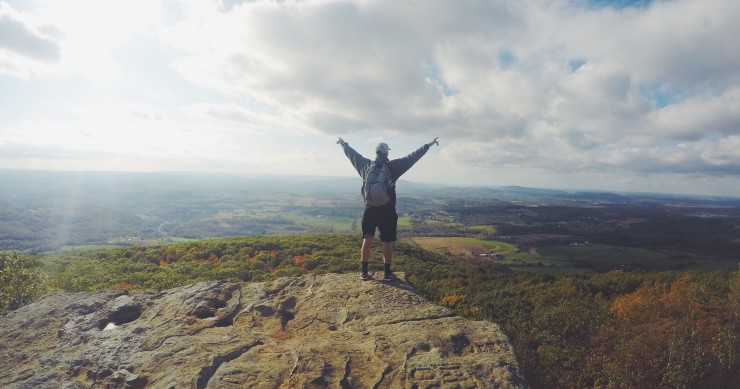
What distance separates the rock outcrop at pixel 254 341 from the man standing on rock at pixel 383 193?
3.44ft

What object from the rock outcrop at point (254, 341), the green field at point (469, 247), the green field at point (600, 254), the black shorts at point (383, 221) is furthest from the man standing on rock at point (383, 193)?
the green field at point (600, 254)

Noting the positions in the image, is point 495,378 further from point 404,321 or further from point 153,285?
point 153,285

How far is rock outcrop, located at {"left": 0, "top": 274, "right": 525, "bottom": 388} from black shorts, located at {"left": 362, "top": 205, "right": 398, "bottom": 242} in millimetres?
1108

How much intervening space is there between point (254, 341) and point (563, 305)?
10799 millimetres

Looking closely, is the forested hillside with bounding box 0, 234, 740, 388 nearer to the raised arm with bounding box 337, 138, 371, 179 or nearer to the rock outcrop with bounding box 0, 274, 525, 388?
the rock outcrop with bounding box 0, 274, 525, 388

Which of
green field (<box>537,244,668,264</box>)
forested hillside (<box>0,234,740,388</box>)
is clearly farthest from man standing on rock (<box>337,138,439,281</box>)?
green field (<box>537,244,668,264</box>)

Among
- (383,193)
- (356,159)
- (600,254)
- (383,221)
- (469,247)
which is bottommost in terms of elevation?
(469,247)

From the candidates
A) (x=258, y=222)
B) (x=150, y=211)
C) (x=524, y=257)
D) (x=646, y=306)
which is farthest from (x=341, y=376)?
(x=150, y=211)

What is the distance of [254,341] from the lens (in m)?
5.74

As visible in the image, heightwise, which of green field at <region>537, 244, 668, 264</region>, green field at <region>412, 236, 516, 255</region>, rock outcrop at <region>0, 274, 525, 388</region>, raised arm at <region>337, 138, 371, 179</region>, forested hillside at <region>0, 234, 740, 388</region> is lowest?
green field at <region>412, 236, 516, 255</region>

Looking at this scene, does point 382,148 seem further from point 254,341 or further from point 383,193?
point 254,341

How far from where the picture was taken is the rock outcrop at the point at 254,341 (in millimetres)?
4707

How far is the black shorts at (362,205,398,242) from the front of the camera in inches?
309

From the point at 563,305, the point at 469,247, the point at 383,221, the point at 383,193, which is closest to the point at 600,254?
the point at 469,247
